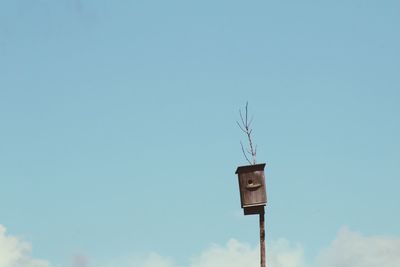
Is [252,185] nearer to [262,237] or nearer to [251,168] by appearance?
[251,168]

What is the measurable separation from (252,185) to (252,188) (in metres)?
0.07

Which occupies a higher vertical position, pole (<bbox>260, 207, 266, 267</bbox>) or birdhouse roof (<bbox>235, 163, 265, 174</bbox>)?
birdhouse roof (<bbox>235, 163, 265, 174</bbox>)

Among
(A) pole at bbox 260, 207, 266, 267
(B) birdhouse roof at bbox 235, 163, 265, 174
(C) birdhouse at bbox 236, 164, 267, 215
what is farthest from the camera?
(B) birdhouse roof at bbox 235, 163, 265, 174

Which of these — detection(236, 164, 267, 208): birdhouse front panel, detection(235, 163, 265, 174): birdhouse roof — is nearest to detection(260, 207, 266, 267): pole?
detection(236, 164, 267, 208): birdhouse front panel

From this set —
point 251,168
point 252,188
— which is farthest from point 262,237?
point 251,168

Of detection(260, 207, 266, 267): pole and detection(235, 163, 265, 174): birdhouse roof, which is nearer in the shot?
detection(260, 207, 266, 267): pole

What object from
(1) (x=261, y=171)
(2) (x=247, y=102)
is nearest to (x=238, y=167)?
(1) (x=261, y=171)

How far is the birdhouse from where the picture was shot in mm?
11648

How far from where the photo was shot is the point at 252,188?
11.8 metres

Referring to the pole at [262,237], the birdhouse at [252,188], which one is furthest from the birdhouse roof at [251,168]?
the pole at [262,237]

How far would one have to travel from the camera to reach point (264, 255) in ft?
36.8

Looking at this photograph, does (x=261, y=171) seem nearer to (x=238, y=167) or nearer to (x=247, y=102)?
(x=238, y=167)

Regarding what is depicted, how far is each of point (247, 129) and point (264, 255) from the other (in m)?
3.09

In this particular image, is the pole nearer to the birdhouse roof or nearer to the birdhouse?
the birdhouse
